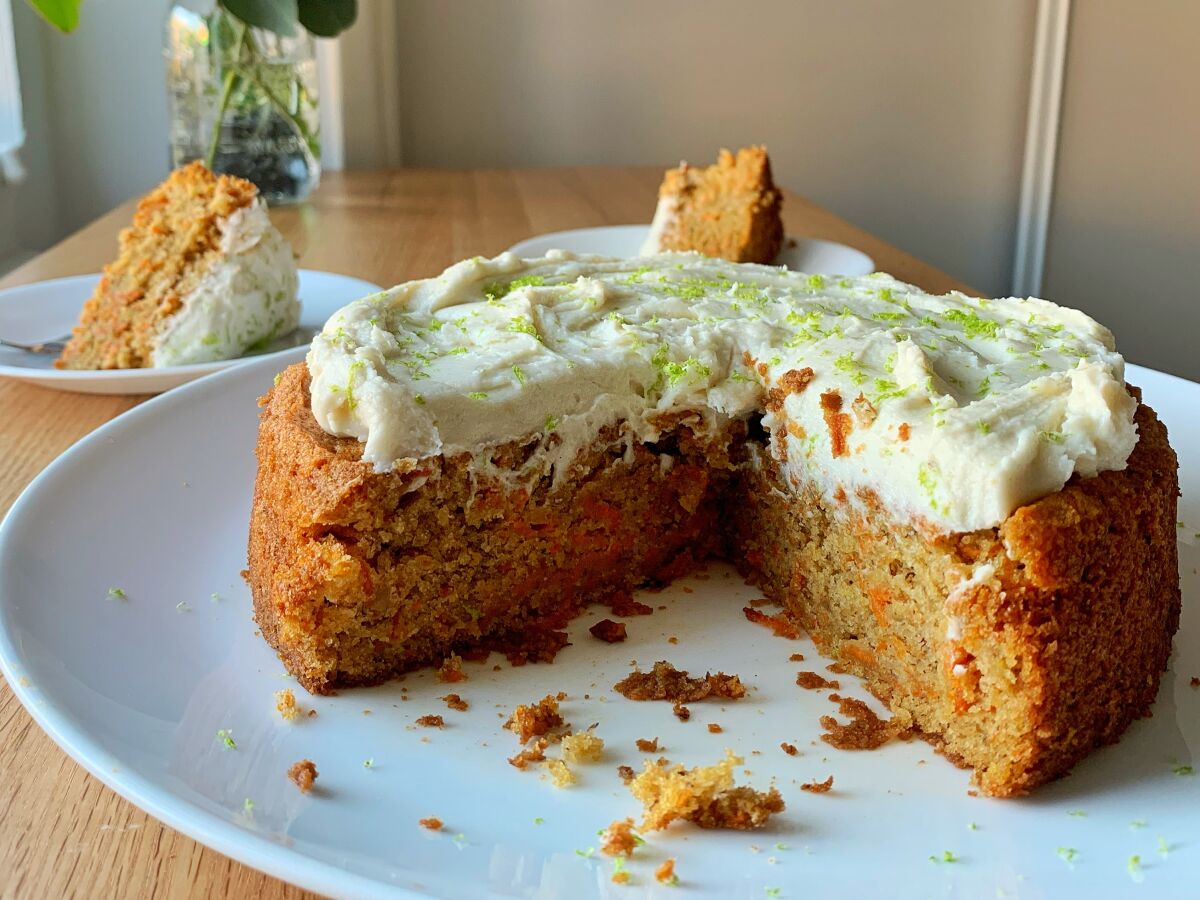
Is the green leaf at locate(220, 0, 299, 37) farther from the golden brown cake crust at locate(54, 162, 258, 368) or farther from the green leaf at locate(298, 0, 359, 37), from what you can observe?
the golden brown cake crust at locate(54, 162, 258, 368)

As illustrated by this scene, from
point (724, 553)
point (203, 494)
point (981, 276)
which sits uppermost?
point (203, 494)

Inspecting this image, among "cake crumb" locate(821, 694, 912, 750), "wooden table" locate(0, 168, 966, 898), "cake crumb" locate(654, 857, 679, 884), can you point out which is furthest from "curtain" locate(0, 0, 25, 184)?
"cake crumb" locate(654, 857, 679, 884)

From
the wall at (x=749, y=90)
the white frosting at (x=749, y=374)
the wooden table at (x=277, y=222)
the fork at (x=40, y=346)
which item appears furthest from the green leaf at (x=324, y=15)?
the white frosting at (x=749, y=374)

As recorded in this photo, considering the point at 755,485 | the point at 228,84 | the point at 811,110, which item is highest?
the point at 228,84

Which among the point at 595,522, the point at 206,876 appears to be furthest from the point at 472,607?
the point at 206,876

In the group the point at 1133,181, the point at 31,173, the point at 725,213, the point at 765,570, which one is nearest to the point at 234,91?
the point at 725,213

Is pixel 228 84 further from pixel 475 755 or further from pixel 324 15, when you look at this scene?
pixel 475 755

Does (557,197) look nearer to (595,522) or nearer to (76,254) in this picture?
(76,254)
